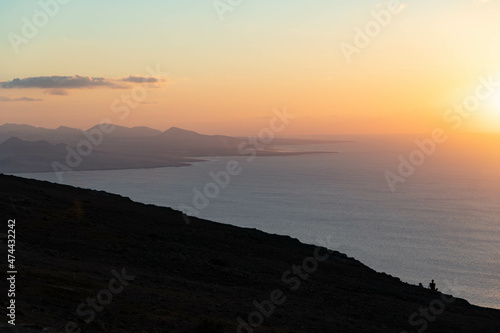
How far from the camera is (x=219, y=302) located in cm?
2309

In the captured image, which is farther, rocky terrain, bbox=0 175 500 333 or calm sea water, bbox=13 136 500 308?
calm sea water, bbox=13 136 500 308

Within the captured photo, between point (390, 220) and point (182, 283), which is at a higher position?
point (390, 220)

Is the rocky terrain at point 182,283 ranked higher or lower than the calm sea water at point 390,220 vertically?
lower

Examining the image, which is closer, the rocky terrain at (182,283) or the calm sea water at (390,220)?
the rocky terrain at (182,283)

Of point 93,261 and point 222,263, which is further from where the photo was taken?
point 222,263

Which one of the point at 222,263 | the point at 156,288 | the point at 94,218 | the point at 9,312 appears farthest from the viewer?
the point at 94,218

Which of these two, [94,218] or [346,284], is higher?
[94,218]

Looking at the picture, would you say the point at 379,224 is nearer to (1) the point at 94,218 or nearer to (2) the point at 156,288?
(1) the point at 94,218

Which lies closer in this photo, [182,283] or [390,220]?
[182,283]

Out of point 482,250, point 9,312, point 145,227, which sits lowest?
point 9,312

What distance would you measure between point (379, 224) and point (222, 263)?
9492cm

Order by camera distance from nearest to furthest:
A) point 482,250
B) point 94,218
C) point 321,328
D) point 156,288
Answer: point 321,328, point 156,288, point 94,218, point 482,250

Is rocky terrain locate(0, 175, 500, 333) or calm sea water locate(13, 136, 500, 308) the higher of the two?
calm sea water locate(13, 136, 500, 308)

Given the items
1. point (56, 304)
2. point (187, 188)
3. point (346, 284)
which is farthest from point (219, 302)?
point (187, 188)
